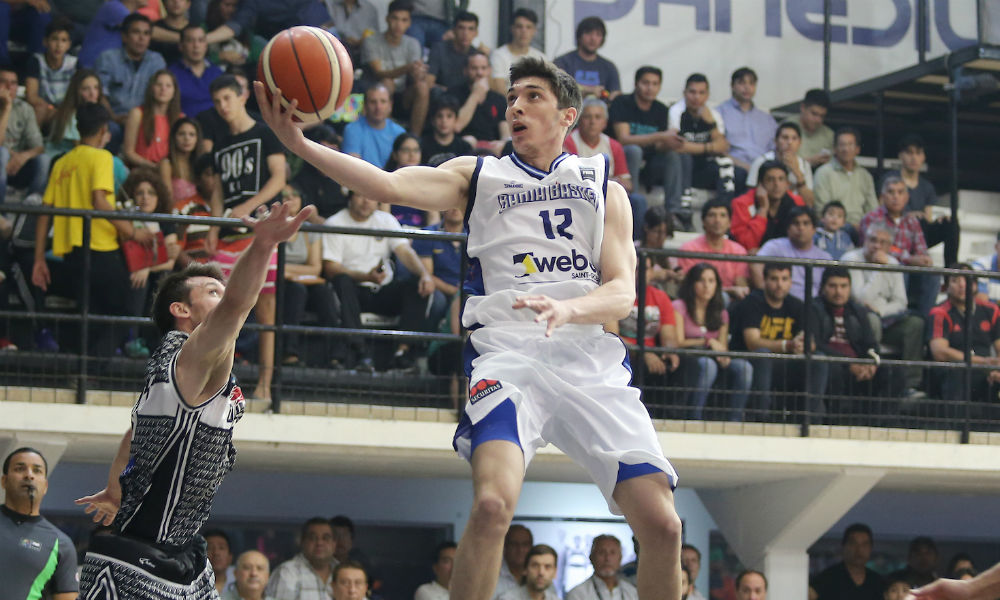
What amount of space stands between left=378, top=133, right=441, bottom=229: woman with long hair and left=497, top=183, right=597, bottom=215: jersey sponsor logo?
4343 millimetres

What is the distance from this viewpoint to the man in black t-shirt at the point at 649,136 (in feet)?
35.3

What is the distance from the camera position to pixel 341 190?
30.6ft

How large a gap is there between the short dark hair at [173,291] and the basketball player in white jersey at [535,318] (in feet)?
1.95

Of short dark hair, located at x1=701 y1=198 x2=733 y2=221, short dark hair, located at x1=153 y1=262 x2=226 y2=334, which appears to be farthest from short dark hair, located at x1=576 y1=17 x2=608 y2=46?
short dark hair, located at x1=153 y1=262 x2=226 y2=334

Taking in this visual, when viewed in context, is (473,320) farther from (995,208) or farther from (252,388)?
(995,208)

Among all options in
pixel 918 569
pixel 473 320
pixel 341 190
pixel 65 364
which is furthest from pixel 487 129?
pixel 473 320

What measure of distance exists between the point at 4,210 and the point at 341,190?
2.52 m

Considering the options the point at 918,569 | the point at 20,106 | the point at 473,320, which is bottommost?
the point at 918,569

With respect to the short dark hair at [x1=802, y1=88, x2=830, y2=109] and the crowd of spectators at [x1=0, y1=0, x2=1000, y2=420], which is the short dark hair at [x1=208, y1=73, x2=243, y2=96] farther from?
the short dark hair at [x1=802, y1=88, x2=830, y2=109]

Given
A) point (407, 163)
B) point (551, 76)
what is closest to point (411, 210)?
point (407, 163)

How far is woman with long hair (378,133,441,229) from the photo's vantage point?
9.23 meters

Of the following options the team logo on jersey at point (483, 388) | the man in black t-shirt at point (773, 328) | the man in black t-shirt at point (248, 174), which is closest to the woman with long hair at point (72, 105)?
Result: the man in black t-shirt at point (248, 174)

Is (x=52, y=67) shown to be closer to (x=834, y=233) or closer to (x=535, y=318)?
(x=834, y=233)

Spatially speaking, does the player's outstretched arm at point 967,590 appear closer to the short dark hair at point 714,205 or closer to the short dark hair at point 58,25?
the short dark hair at point 714,205
